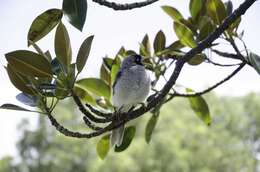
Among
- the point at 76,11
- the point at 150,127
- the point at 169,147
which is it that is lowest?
the point at 169,147

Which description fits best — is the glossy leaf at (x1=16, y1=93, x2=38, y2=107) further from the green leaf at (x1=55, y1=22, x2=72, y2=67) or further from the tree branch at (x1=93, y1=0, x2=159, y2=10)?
the tree branch at (x1=93, y1=0, x2=159, y2=10)

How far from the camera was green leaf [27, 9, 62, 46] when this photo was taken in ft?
5.44

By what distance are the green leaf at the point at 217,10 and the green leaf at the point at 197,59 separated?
0.51 ft

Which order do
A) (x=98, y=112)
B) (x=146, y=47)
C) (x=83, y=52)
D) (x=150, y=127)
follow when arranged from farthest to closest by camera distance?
(x=150, y=127) → (x=146, y=47) → (x=98, y=112) → (x=83, y=52)

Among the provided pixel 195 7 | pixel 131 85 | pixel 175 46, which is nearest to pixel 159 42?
pixel 175 46

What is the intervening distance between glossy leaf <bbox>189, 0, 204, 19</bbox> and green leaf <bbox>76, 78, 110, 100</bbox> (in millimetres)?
425

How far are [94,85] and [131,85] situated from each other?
74cm

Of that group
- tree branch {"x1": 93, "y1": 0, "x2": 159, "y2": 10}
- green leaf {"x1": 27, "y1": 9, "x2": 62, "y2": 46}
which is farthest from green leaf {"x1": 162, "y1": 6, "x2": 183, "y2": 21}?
green leaf {"x1": 27, "y1": 9, "x2": 62, "y2": 46}

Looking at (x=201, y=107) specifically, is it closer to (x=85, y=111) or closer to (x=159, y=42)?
(x=159, y=42)

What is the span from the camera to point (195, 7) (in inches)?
78.7

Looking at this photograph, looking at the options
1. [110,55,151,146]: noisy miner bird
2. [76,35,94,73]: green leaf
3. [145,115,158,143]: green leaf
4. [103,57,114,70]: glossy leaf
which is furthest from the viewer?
[110,55,151,146]: noisy miner bird

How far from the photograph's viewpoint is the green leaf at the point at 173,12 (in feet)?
6.64

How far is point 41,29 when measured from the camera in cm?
167

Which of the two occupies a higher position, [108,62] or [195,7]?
[195,7]
